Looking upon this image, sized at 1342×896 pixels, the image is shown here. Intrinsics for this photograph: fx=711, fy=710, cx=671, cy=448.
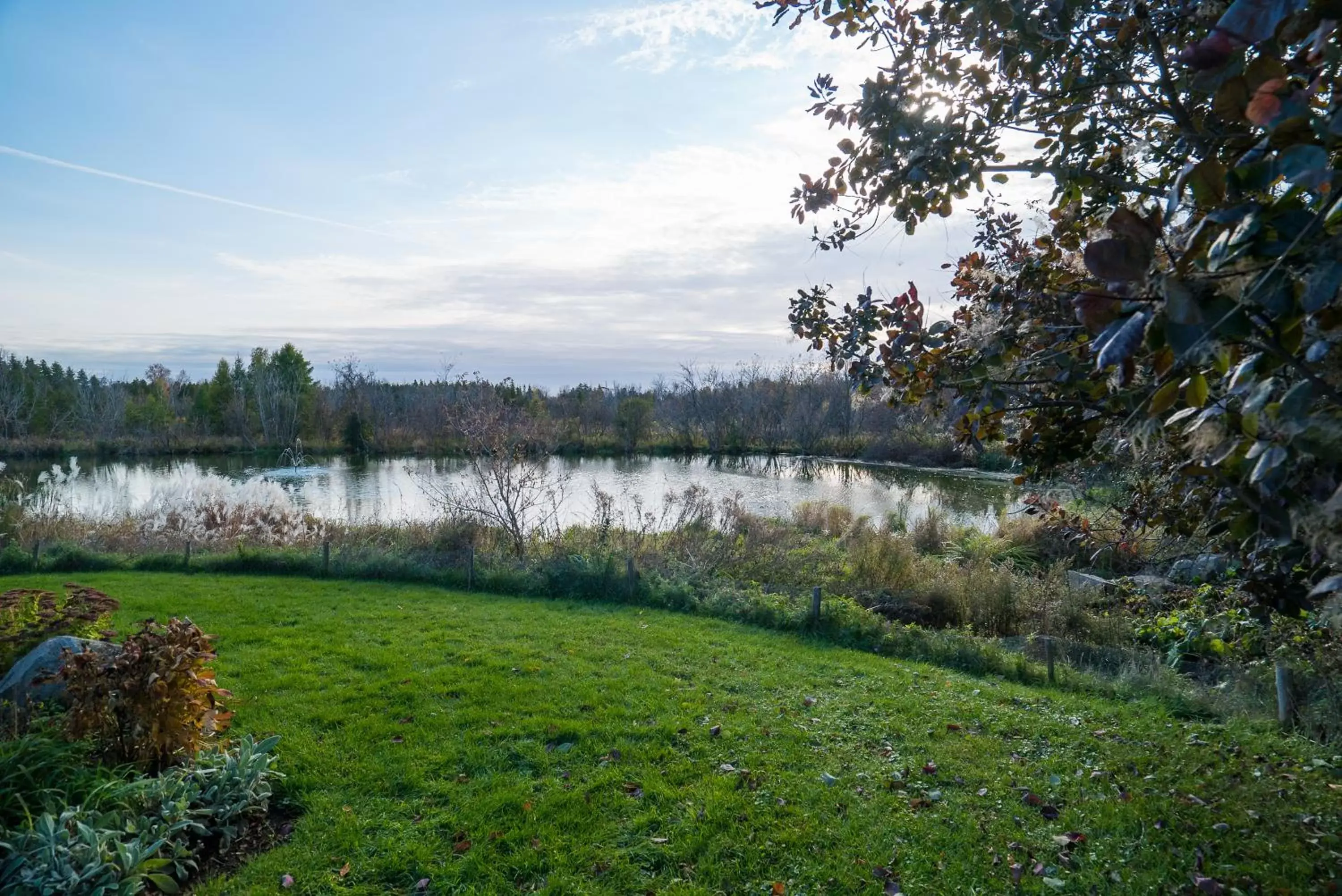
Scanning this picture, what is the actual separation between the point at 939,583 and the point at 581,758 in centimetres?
715

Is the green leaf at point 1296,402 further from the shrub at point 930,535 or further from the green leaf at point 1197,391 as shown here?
the shrub at point 930,535

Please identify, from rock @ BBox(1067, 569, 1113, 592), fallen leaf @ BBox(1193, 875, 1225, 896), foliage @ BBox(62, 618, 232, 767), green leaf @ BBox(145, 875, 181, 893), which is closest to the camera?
fallen leaf @ BBox(1193, 875, 1225, 896)

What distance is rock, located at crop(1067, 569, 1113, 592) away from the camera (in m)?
9.77

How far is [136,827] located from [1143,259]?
4.68m

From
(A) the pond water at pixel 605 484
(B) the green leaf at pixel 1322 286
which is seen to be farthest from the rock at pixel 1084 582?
(B) the green leaf at pixel 1322 286

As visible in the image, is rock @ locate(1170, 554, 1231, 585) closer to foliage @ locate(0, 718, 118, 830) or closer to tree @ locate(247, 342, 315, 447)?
foliage @ locate(0, 718, 118, 830)

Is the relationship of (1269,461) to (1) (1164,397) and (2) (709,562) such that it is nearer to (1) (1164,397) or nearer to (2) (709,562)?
(1) (1164,397)

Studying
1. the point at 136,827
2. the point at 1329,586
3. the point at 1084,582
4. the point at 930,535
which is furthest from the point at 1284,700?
the point at 930,535

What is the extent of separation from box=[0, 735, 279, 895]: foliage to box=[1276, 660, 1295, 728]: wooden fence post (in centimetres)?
688

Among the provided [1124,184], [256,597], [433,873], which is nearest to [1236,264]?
[1124,184]

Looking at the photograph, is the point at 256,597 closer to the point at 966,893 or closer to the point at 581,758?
the point at 581,758

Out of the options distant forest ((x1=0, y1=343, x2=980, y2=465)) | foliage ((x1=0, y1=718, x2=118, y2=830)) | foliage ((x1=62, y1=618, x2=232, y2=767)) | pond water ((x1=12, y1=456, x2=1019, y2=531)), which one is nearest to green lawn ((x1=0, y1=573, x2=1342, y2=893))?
foliage ((x1=62, y1=618, x2=232, y2=767))

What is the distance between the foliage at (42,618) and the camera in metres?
5.30

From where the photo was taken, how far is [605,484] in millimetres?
24344
